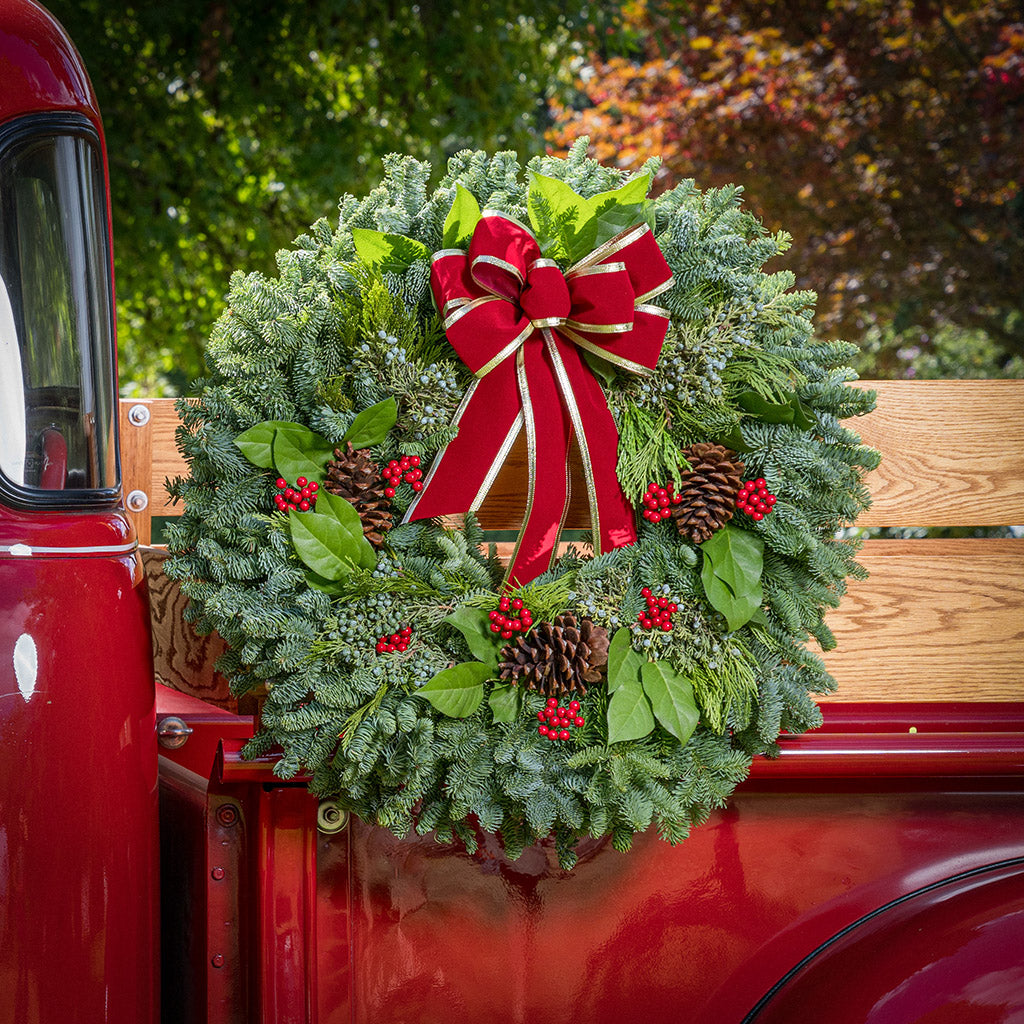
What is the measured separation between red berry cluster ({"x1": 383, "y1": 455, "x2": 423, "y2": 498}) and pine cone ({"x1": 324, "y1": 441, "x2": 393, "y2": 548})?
0.04 ft

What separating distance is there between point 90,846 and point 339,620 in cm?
33

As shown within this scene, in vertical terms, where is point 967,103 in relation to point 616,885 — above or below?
above

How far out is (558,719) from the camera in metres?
1.06

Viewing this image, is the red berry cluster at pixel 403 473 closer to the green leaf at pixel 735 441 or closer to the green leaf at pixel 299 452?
the green leaf at pixel 299 452

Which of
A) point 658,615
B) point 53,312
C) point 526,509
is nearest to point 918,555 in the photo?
point 658,615

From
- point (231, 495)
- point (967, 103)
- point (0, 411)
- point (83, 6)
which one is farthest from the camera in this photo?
point (967, 103)

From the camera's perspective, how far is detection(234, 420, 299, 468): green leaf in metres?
1.08

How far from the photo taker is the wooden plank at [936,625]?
150 centimetres

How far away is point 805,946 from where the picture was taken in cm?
117

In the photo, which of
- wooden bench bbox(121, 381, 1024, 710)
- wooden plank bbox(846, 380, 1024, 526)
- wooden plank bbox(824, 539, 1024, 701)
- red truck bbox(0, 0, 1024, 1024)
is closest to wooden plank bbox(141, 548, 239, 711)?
wooden bench bbox(121, 381, 1024, 710)

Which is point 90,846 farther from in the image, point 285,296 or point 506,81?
point 506,81

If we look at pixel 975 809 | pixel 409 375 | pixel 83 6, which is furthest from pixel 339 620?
pixel 83 6

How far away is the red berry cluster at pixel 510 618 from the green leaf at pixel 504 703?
6 centimetres

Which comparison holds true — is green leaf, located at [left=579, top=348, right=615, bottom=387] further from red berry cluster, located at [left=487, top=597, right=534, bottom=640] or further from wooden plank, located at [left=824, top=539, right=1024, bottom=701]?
wooden plank, located at [left=824, top=539, right=1024, bottom=701]
